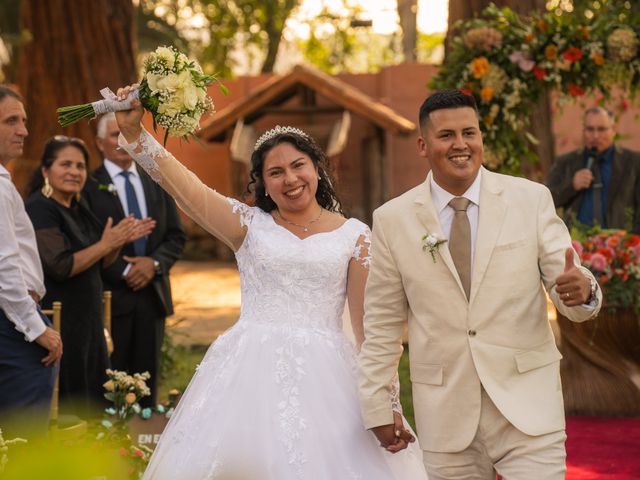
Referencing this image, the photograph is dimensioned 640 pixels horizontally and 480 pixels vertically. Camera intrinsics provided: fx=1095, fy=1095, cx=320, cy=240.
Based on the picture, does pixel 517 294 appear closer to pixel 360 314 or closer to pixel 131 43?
pixel 360 314

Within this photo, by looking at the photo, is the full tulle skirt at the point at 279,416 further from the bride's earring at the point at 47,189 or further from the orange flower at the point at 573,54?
the orange flower at the point at 573,54

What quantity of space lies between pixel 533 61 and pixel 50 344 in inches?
195

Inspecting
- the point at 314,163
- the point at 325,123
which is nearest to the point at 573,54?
the point at 314,163

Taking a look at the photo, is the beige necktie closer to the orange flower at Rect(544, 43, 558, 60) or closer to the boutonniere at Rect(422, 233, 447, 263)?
the boutonniere at Rect(422, 233, 447, 263)

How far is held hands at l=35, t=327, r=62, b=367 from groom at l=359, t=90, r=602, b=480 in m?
1.77

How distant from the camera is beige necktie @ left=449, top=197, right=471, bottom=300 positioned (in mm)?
3744

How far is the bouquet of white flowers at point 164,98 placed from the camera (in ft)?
13.6

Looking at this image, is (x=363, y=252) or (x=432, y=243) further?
(x=363, y=252)

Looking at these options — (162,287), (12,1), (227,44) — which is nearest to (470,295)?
(162,287)

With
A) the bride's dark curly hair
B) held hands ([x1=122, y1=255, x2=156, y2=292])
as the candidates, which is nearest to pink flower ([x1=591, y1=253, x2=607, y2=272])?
held hands ([x1=122, y1=255, x2=156, y2=292])

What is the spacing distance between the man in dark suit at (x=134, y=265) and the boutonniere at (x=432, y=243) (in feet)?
12.1

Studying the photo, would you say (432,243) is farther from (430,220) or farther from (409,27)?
(409,27)

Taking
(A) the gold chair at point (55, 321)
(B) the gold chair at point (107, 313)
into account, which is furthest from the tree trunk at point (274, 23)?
(A) the gold chair at point (55, 321)

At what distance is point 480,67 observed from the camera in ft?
27.9
